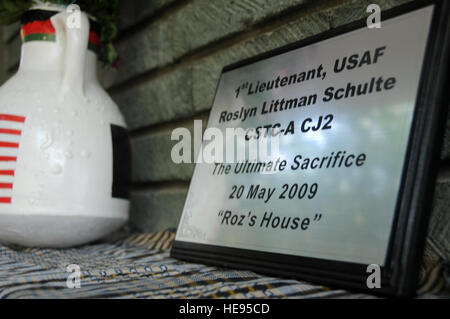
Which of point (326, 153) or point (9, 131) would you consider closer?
point (326, 153)

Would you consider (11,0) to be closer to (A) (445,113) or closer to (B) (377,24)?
(B) (377,24)

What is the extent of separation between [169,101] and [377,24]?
0.70 meters

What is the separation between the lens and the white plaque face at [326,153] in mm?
608

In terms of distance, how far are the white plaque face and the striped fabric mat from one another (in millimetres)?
64

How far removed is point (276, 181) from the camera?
29.7 inches

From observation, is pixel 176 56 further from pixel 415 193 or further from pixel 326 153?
pixel 415 193

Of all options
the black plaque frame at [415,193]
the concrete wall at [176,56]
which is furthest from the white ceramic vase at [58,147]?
the black plaque frame at [415,193]

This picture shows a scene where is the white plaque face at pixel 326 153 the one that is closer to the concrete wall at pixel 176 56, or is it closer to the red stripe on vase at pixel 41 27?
the concrete wall at pixel 176 56

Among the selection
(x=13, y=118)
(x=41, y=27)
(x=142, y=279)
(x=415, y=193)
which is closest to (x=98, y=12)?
(x=41, y=27)

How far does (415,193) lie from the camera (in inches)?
22.0

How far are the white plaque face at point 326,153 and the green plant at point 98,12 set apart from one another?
0.55 metres

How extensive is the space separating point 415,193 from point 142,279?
0.41 metres
